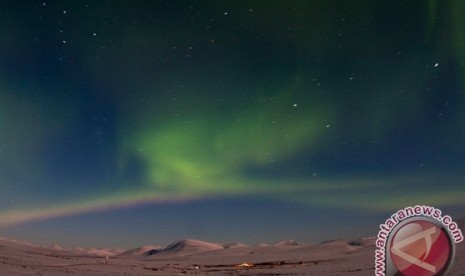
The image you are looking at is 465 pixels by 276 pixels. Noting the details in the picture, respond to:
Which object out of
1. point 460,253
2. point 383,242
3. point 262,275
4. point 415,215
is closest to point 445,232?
point 415,215

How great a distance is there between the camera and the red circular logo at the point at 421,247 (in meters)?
10.3

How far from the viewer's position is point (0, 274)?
56.4 feet

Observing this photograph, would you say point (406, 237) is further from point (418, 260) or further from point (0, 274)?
point (0, 274)

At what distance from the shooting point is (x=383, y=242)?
10680 mm

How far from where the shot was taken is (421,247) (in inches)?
405

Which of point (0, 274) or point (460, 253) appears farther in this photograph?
point (460, 253)

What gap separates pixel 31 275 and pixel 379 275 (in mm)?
15852

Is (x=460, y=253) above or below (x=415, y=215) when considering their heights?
below

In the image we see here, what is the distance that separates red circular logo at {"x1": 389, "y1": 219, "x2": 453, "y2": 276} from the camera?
33.8 ft

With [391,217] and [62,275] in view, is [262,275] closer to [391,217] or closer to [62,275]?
[62,275]

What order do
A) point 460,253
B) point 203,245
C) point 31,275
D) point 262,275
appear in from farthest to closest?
point 203,245 → point 262,275 → point 460,253 → point 31,275

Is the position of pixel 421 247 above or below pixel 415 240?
below

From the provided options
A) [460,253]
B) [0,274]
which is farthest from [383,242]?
[460,253]

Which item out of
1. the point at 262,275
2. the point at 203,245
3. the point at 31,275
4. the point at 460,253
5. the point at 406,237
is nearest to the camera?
the point at 406,237
